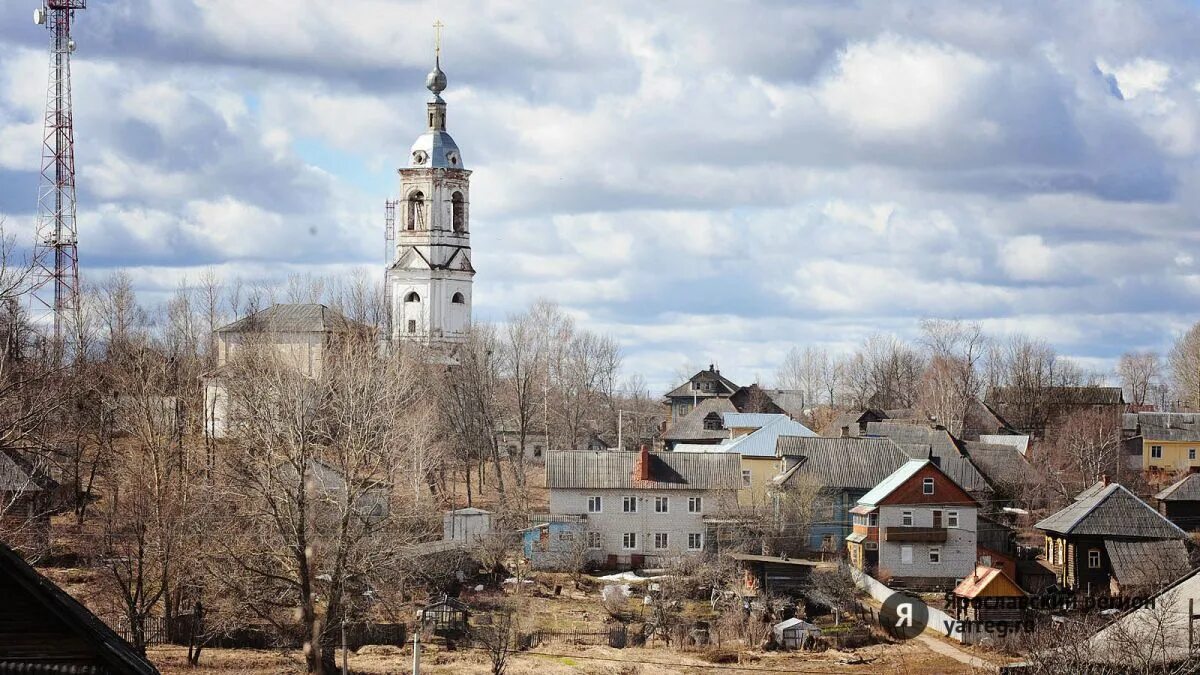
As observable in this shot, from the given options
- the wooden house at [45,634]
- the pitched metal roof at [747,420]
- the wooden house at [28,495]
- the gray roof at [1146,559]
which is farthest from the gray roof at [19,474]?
the pitched metal roof at [747,420]

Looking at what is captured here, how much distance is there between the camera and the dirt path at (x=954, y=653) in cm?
3401

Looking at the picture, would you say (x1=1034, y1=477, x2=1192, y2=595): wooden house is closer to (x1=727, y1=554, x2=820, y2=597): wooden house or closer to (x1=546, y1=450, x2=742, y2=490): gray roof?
(x1=727, y1=554, x2=820, y2=597): wooden house

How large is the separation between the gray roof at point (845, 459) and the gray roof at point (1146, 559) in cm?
1015

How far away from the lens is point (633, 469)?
5106 cm

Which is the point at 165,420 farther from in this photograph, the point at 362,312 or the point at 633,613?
the point at 362,312

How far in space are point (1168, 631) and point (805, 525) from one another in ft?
74.9

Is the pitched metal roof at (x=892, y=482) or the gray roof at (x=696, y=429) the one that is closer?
the pitched metal roof at (x=892, y=482)

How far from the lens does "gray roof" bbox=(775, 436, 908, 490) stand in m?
52.3

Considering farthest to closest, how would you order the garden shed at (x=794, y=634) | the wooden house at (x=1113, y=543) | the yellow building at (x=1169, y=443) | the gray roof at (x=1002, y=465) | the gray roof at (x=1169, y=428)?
the gray roof at (x=1169, y=428)
the yellow building at (x=1169, y=443)
the gray roof at (x=1002, y=465)
the wooden house at (x=1113, y=543)
the garden shed at (x=794, y=634)

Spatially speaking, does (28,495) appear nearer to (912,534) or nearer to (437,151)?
(912,534)

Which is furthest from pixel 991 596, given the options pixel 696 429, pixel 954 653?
pixel 696 429

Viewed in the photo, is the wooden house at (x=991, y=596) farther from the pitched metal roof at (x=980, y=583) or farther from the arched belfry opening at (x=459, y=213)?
the arched belfry opening at (x=459, y=213)

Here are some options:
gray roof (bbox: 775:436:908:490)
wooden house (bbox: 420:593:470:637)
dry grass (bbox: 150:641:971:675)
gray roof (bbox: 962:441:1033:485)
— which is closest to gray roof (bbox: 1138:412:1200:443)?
gray roof (bbox: 962:441:1033:485)

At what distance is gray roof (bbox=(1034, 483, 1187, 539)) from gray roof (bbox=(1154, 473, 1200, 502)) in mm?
11023
